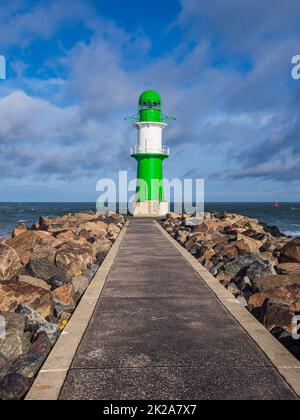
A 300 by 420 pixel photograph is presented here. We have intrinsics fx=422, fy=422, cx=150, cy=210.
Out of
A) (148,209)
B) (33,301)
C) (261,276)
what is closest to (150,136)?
(148,209)

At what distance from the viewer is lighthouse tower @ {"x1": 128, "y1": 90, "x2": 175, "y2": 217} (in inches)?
1072

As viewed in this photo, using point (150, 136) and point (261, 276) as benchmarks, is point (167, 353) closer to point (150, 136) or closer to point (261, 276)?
point (261, 276)

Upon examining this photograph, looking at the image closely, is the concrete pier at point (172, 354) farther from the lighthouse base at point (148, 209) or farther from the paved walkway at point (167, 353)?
the lighthouse base at point (148, 209)

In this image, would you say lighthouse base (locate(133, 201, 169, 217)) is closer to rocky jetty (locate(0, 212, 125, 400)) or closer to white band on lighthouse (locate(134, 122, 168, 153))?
white band on lighthouse (locate(134, 122, 168, 153))

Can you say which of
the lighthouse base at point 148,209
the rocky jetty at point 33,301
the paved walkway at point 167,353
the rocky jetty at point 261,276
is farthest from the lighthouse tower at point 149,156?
the paved walkway at point 167,353

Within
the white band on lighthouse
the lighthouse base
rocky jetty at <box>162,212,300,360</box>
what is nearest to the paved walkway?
rocky jetty at <box>162,212,300,360</box>

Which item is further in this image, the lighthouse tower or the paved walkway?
the lighthouse tower

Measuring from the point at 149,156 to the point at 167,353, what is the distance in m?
23.6

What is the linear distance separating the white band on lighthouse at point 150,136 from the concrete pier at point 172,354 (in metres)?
21.1

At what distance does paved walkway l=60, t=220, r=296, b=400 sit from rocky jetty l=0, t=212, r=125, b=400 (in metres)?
0.44

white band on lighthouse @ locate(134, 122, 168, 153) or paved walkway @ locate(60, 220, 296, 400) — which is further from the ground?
white band on lighthouse @ locate(134, 122, 168, 153)

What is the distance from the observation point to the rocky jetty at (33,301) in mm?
3990

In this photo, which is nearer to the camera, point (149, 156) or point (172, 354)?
point (172, 354)

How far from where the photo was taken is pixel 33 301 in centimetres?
601
